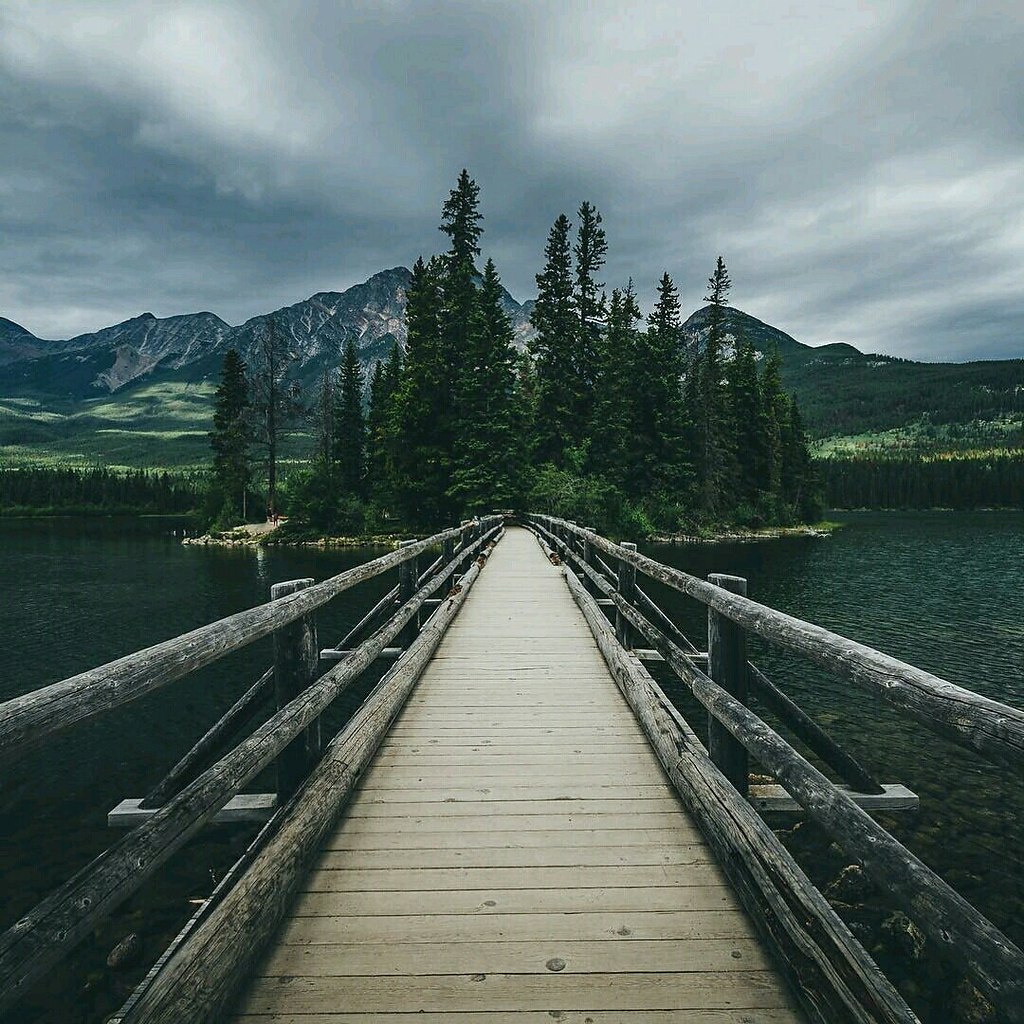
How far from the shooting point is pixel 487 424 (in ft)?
121

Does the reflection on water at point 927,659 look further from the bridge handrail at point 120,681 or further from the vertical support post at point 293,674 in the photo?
the vertical support post at point 293,674

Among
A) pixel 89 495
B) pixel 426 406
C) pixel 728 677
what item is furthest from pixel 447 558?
pixel 89 495

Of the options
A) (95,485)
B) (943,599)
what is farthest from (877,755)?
(95,485)

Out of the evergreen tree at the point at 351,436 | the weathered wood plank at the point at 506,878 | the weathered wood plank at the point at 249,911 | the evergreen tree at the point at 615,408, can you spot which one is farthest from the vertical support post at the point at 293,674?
the evergreen tree at the point at 351,436

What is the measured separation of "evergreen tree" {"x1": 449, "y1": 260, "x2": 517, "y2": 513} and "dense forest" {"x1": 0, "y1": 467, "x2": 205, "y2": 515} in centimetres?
9038

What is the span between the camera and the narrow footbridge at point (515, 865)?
70.2 inches

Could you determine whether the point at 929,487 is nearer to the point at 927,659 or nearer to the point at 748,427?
the point at 748,427

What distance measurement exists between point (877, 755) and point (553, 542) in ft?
35.6

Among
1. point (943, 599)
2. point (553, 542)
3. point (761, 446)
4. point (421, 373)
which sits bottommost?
point (943, 599)

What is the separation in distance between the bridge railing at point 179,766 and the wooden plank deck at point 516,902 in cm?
53

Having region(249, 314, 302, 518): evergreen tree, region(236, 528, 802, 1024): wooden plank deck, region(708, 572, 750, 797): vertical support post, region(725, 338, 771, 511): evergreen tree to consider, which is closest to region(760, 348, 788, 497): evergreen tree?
region(725, 338, 771, 511): evergreen tree

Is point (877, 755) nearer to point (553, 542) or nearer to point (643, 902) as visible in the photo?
point (643, 902)

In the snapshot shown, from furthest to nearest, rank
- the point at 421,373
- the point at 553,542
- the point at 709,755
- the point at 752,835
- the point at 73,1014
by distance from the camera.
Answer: the point at 421,373
the point at 553,542
the point at 73,1014
the point at 709,755
the point at 752,835

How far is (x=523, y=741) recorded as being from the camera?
15.8ft
